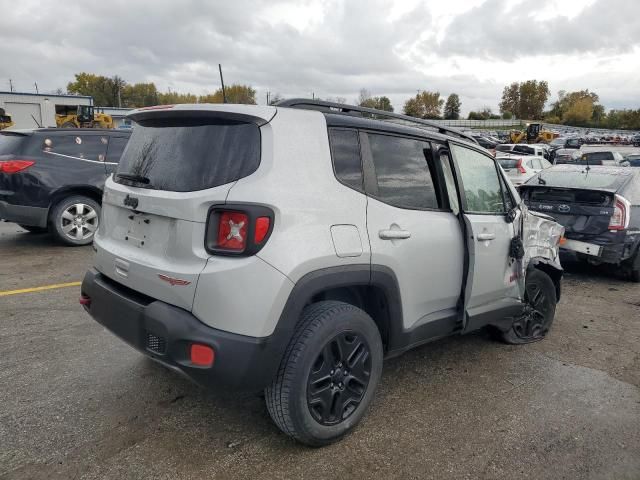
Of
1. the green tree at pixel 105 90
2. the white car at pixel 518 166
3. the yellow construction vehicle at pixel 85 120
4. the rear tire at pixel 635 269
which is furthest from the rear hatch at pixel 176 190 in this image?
the green tree at pixel 105 90

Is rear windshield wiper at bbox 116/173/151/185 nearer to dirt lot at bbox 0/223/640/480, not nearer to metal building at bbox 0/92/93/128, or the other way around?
dirt lot at bbox 0/223/640/480

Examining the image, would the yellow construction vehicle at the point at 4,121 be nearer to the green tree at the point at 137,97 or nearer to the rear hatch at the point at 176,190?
the rear hatch at the point at 176,190

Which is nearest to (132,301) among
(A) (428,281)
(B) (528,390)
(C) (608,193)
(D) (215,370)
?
(D) (215,370)

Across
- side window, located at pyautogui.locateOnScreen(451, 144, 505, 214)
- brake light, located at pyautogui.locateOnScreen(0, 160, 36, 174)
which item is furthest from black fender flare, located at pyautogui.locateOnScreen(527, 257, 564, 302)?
brake light, located at pyautogui.locateOnScreen(0, 160, 36, 174)

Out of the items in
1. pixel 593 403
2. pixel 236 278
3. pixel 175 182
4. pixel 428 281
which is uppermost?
pixel 175 182

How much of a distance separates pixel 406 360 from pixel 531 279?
4.42 feet

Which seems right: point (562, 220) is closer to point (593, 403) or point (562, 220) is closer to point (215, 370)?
point (593, 403)

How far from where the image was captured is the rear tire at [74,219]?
7.09m

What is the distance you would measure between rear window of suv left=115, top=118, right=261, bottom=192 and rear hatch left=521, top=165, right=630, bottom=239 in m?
5.28

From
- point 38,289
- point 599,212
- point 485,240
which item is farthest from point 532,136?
point 38,289

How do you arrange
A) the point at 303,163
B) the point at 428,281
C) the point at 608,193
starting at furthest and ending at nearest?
the point at 608,193
the point at 428,281
the point at 303,163

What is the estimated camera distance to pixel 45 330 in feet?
13.6

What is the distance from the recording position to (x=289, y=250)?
2.31 meters

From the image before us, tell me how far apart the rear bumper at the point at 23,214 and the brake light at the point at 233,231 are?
5.72 m
